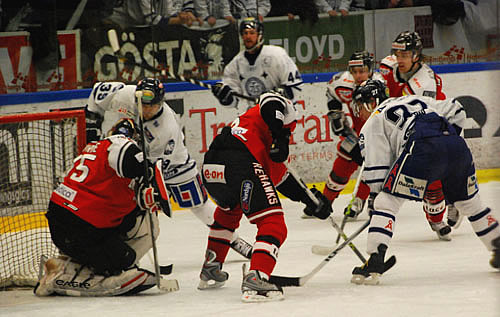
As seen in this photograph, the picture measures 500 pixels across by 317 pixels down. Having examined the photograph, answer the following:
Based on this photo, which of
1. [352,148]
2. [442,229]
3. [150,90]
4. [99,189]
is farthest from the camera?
[352,148]

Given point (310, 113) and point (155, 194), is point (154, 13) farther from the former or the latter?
point (155, 194)

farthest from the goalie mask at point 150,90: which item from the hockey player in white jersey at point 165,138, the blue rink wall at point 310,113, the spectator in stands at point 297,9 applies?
the spectator in stands at point 297,9

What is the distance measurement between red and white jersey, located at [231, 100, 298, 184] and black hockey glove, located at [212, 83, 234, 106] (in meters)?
1.80

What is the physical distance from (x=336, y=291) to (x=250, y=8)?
406cm

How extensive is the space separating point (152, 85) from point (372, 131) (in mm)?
1180

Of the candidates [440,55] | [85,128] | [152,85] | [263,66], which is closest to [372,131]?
[152,85]

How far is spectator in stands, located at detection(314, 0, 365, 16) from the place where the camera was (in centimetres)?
759

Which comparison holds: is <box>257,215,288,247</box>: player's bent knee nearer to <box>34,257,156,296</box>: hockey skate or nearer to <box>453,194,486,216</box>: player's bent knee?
<box>34,257,156,296</box>: hockey skate

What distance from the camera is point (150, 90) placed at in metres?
4.32

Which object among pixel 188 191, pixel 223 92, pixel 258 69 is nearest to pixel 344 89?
pixel 258 69

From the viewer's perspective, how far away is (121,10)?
271 inches

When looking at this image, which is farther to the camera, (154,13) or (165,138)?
(154,13)

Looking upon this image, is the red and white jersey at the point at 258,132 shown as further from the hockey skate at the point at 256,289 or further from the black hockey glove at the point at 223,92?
the black hockey glove at the point at 223,92

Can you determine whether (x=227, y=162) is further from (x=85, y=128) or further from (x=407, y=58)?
(x=407, y=58)
